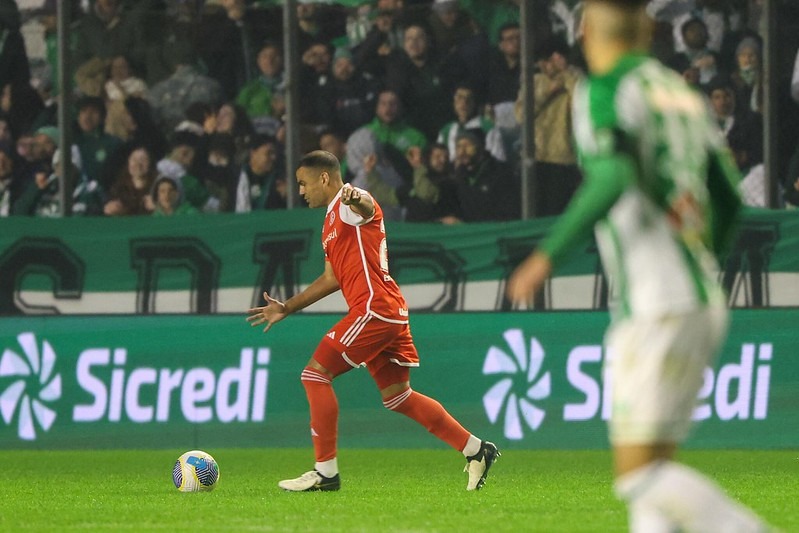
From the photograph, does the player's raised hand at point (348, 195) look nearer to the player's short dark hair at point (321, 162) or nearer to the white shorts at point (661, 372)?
the player's short dark hair at point (321, 162)

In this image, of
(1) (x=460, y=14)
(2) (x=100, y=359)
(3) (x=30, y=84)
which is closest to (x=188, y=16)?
(3) (x=30, y=84)

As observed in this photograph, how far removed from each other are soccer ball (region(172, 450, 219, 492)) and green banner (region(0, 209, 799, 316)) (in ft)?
13.6

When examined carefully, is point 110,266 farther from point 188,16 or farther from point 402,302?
point 402,302

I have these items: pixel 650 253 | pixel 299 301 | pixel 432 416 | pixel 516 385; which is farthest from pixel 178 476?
pixel 650 253

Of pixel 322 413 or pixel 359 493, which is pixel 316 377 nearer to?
pixel 322 413

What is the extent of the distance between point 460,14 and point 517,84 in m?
0.85

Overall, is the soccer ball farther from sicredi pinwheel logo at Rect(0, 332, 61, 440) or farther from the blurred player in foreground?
the blurred player in foreground

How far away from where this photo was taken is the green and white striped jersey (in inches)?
170

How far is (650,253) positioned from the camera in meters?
4.39

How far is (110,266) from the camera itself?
1347 centimetres

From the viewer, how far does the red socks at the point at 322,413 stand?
9.02 metres

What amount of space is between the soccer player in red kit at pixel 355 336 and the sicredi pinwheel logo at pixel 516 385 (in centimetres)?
319

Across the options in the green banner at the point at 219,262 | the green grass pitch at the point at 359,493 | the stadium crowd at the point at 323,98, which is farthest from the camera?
the stadium crowd at the point at 323,98

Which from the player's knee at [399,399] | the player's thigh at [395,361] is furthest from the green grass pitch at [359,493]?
the player's thigh at [395,361]
